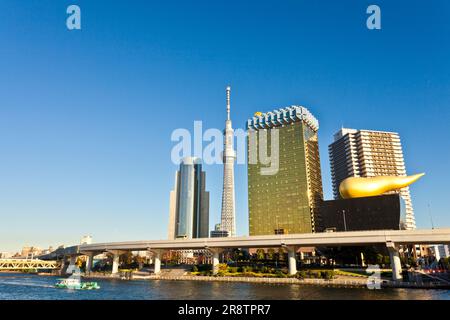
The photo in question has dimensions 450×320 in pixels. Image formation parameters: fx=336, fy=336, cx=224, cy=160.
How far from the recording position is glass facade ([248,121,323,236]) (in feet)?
503

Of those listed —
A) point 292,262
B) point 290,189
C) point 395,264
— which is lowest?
point 292,262

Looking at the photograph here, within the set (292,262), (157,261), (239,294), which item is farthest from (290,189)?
(239,294)

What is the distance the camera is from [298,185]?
156 metres

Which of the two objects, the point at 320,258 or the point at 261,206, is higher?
the point at 261,206

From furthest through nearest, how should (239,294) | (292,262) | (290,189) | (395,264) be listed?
(290,189)
(292,262)
(395,264)
(239,294)

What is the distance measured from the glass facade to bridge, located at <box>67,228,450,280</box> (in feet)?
209

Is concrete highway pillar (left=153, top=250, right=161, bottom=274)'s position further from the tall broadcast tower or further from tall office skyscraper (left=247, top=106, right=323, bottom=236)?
the tall broadcast tower

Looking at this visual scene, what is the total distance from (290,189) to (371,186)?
57.8m

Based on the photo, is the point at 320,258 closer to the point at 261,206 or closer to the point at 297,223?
the point at 297,223

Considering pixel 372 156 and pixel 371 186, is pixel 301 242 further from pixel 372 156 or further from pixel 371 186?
pixel 372 156

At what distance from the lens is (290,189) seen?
518ft

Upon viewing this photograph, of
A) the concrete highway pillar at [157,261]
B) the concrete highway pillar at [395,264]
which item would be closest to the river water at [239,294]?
the concrete highway pillar at [395,264]

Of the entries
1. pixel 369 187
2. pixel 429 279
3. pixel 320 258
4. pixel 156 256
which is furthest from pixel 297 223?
pixel 429 279
